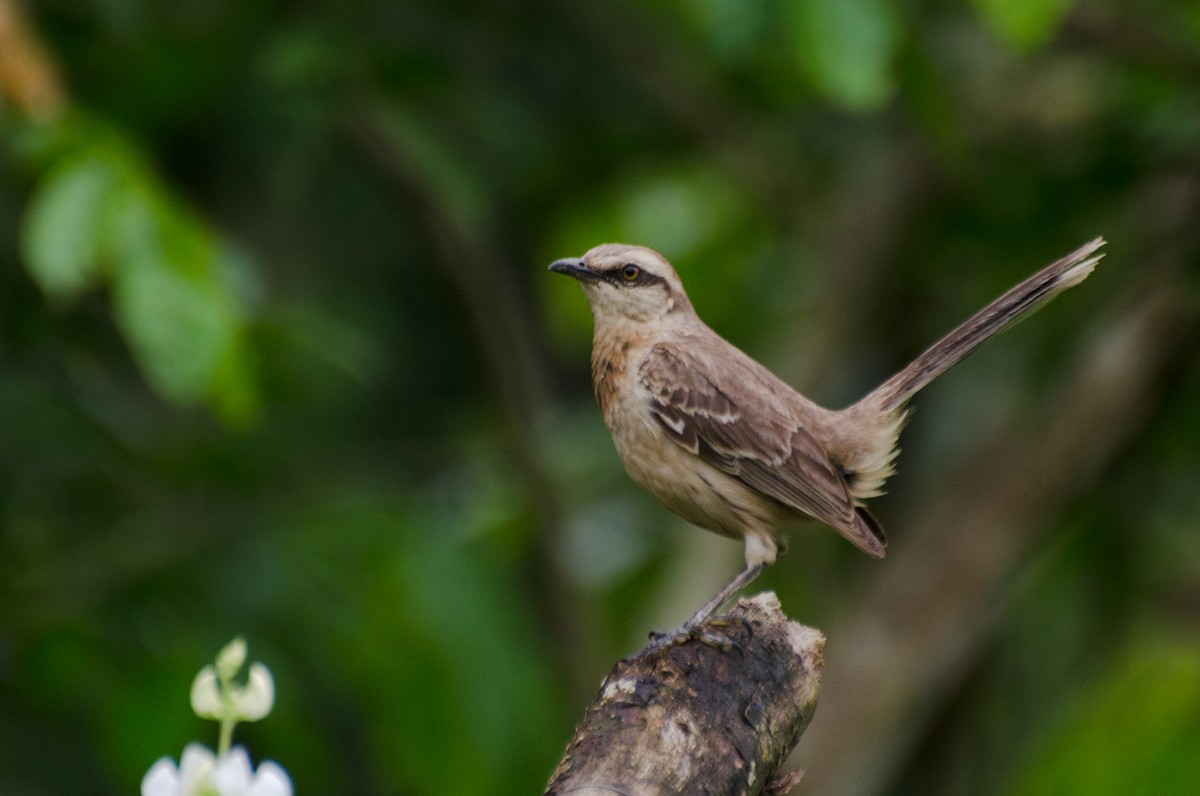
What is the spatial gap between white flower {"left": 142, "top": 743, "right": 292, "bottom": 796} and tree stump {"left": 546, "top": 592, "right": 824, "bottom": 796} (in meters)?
1.08

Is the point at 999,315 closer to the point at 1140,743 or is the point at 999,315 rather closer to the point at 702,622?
Answer: the point at 702,622

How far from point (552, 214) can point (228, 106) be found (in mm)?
2103

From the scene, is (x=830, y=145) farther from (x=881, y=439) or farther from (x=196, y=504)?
(x=196, y=504)

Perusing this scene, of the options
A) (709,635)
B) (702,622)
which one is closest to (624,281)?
(702,622)

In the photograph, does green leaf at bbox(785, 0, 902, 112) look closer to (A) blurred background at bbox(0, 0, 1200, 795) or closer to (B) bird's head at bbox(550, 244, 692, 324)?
(A) blurred background at bbox(0, 0, 1200, 795)

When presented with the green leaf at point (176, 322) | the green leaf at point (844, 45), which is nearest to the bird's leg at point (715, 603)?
the green leaf at point (844, 45)

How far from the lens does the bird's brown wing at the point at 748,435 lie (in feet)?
→ 15.8

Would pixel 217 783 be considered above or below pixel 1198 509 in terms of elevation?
below

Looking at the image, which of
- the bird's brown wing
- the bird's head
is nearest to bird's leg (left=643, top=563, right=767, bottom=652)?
the bird's brown wing

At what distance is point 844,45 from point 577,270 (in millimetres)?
1166

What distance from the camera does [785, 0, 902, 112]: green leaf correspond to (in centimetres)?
487

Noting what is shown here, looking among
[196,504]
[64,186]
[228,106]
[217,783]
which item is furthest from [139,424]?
[217,783]

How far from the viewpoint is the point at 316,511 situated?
674 centimetres

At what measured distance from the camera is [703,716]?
3316 mm
